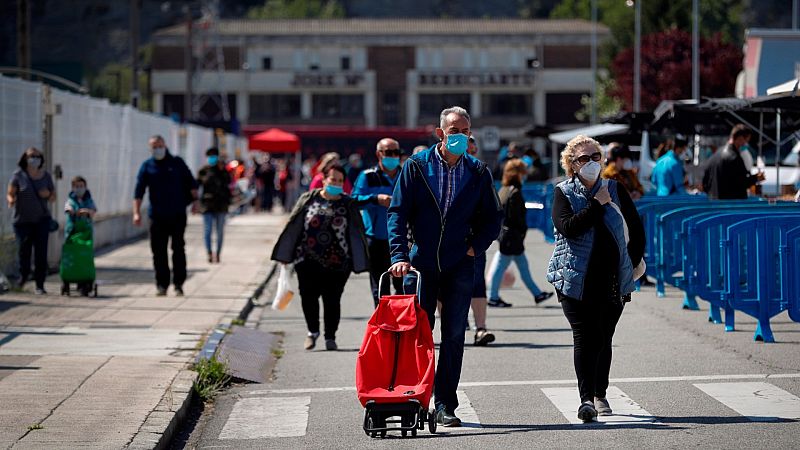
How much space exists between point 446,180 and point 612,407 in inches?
73.8

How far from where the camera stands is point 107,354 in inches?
479

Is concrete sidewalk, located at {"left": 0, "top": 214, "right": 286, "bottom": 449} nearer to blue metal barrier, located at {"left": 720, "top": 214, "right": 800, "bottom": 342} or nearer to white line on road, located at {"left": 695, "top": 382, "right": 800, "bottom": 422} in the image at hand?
white line on road, located at {"left": 695, "top": 382, "right": 800, "bottom": 422}

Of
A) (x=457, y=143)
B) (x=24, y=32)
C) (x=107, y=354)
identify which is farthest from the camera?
(x=24, y=32)

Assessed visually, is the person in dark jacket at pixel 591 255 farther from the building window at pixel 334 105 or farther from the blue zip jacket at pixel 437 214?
the building window at pixel 334 105

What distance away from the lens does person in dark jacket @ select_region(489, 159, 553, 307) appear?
50.4 feet

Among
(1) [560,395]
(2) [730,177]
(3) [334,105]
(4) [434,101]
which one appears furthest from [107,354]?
(4) [434,101]

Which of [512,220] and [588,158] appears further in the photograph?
[512,220]

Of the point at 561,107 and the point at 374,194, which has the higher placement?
the point at 561,107

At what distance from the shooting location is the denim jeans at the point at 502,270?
1620 centimetres

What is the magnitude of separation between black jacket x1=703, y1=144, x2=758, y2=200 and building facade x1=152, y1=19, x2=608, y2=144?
81394mm

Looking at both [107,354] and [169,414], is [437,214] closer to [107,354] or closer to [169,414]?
[169,414]

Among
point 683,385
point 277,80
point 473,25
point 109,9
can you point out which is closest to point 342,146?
point 277,80

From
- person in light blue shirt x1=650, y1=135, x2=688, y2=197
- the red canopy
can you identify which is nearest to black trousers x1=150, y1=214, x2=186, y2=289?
person in light blue shirt x1=650, y1=135, x2=688, y2=197

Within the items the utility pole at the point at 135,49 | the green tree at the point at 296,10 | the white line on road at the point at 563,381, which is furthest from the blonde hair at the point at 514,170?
the green tree at the point at 296,10
